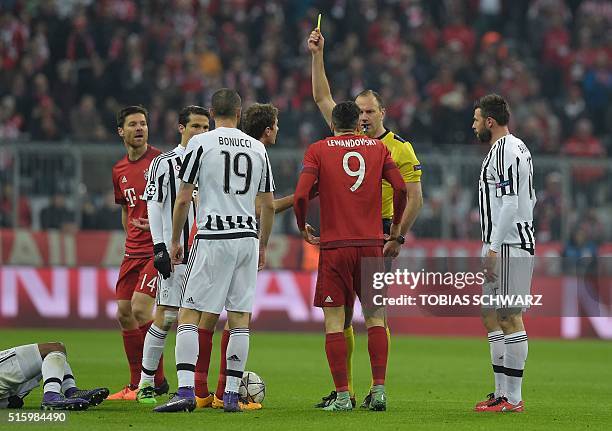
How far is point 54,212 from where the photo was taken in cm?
1955

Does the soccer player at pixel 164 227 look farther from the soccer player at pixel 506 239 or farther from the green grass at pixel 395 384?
the soccer player at pixel 506 239

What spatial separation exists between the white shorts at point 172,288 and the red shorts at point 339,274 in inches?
50.6

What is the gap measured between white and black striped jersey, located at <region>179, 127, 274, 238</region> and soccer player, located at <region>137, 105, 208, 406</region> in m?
0.70

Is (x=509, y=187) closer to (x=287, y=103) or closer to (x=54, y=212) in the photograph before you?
(x=54, y=212)

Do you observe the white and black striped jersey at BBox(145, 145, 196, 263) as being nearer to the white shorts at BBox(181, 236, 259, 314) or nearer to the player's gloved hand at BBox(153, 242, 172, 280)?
the player's gloved hand at BBox(153, 242, 172, 280)

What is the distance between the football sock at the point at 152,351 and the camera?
1023 centimetres

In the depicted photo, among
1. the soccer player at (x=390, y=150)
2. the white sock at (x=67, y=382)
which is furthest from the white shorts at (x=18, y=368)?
the soccer player at (x=390, y=150)

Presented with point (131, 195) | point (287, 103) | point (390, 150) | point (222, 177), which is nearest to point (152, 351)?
point (131, 195)

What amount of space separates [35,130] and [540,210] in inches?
339

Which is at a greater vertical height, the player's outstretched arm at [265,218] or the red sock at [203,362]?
the player's outstretched arm at [265,218]

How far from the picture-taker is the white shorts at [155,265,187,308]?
10320mm

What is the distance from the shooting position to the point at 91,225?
19.6 metres

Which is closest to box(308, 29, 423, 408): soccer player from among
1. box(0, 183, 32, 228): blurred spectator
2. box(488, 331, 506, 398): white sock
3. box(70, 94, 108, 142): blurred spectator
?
box(488, 331, 506, 398): white sock

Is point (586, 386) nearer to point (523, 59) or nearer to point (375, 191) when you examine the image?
point (375, 191)
